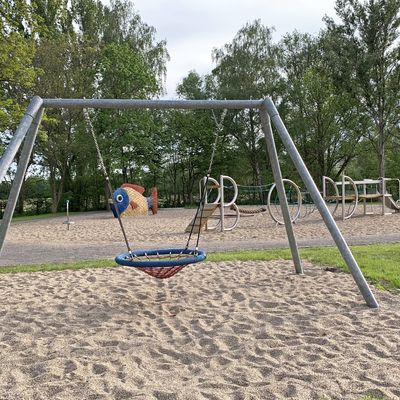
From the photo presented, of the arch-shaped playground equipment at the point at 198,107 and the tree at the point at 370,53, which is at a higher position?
the tree at the point at 370,53

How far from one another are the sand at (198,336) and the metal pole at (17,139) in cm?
148

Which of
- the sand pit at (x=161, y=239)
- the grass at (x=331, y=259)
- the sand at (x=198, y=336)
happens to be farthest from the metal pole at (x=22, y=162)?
the sand pit at (x=161, y=239)

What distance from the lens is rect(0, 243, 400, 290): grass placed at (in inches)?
247

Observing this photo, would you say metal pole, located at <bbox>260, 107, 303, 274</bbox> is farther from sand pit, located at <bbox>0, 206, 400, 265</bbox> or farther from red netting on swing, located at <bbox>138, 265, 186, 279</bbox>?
sand pit, located at <bbox>0, 206, 400, 265</bbox>

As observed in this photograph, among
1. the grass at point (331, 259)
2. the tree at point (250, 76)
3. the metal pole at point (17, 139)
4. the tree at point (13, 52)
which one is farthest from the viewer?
the tree at point (250, 76)

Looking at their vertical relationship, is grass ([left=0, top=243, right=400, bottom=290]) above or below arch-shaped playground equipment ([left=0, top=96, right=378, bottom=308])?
below

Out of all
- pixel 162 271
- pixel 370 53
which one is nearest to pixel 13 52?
pixel 162 271

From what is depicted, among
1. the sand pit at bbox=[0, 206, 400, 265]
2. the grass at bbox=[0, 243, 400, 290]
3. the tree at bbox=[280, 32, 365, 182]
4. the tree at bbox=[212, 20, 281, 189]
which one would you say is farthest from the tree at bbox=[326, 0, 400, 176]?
the grass at bbox=[0, 243, 400, 290]

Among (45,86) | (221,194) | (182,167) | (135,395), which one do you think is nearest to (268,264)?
(135,395)

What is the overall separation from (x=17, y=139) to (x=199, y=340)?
2.46 metres

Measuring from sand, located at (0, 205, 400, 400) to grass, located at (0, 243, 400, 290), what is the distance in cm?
46

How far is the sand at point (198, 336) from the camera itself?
2889 millimetres

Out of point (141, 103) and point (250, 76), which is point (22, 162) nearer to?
point (141, 103)

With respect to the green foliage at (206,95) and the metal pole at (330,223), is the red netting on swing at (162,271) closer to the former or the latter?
the metal pole at (330,223)
